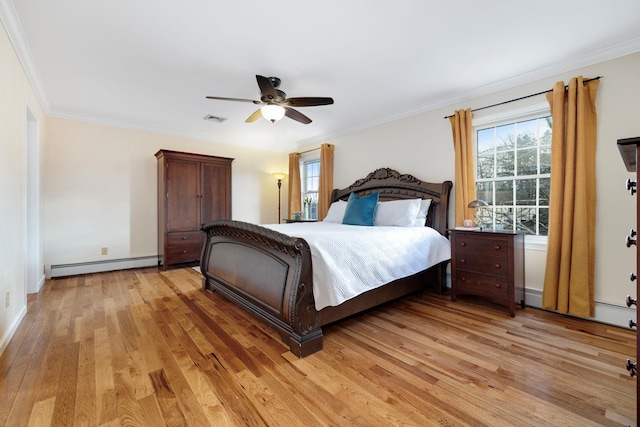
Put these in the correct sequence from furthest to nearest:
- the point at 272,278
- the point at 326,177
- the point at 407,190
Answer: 1. the point at 326,177
2. the point at 407,190
3. the point at 272,278

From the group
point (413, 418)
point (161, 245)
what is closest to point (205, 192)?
point (161, 245)

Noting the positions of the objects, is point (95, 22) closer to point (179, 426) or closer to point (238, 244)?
point (238, 244)

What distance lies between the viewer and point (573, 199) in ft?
8.40

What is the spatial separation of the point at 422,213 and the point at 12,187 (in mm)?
4041

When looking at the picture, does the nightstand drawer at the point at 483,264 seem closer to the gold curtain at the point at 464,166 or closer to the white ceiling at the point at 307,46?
the gold curtain at the point at 464,166

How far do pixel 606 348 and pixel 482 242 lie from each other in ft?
3.76

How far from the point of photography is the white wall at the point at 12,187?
2.04 metres

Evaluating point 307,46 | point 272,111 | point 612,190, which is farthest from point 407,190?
point 307,46

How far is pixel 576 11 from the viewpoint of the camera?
198 cm

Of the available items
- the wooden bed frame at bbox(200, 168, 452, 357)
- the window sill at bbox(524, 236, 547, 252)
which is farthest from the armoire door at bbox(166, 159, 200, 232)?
the window sill at bbox(524, 236, 547, 252)

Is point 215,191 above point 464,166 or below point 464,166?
below

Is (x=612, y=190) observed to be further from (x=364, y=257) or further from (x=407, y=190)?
(x=364, y=257)

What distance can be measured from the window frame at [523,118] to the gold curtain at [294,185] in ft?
11.2

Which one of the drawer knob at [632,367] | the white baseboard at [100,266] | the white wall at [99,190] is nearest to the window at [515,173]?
the drawer knob at [632,367]
